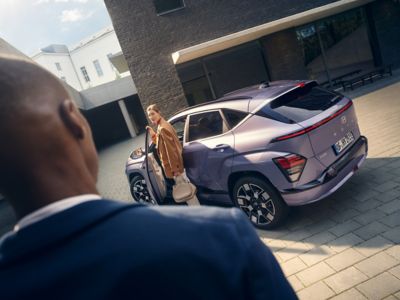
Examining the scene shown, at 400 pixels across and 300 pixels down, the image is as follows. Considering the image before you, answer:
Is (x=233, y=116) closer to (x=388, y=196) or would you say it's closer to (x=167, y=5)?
(x=388, y=196)

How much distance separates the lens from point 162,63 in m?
13.1

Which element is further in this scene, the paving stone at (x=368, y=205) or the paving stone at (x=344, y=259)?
the paving stone at (x=368, y=205)

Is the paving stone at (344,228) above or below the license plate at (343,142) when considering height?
below

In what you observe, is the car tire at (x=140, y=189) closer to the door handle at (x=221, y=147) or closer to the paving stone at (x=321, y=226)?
the door handle at (x=221, y=147)

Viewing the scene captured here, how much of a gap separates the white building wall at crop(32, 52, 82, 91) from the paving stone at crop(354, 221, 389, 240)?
5182 centimetres

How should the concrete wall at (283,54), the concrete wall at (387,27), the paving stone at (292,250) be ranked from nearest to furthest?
1. the paving stone at (292,250)
2. the concrete wall at (283,54)
3. the concrete wall at (387,27)

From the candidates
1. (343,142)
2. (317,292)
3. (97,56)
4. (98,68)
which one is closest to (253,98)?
(343,142)

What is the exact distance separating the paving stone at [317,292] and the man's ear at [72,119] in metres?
2.86

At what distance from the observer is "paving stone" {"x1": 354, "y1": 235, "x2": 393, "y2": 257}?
3.39m

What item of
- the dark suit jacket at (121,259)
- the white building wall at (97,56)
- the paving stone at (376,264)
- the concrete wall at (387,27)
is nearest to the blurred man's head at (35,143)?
the dark suit jacket at (121,259)

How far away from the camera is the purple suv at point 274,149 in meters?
3.96

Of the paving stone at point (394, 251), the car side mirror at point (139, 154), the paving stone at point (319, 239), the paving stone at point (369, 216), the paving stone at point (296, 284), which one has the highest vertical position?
the car side mirror at point (139, 154)

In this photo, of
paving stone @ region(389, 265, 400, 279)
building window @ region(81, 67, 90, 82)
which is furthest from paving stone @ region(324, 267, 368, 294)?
building window @ region(81, 67, 90, 82)

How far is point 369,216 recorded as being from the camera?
402 centimetres
